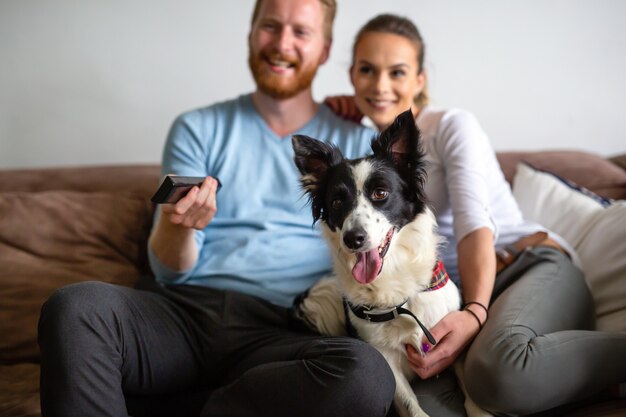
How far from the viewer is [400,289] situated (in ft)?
4.99

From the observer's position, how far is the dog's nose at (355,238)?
54.4 inches

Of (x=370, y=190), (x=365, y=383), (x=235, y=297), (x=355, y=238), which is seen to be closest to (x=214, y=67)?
(x=235, y=297)

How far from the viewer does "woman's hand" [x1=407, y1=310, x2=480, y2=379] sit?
1.46 m

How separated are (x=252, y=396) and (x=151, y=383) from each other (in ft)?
1.11

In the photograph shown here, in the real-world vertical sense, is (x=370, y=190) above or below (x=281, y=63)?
below

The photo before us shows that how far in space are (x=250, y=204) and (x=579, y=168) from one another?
1.53m

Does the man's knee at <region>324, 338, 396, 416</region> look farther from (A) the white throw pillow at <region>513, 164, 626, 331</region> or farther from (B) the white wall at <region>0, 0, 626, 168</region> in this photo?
(B) the white wall at <region>0, 0, 626, 168</region>

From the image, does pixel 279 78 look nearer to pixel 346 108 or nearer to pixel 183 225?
pixel 346 108

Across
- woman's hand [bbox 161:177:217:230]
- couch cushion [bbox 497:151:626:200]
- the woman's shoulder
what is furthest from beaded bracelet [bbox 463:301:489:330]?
couch cushion [bbox 497:151:626:200]

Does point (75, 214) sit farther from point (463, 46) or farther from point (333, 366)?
point (463, 46)

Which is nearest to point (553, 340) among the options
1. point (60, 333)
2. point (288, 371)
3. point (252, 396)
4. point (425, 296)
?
point (425, 296)

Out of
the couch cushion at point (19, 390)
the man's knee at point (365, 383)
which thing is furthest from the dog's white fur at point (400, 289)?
the couch cushion at point (19, 390)

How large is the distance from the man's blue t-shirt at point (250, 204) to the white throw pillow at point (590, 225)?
30.5 inches

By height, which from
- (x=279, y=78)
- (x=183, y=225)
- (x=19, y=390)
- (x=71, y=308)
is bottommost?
(x=19, y=390)
